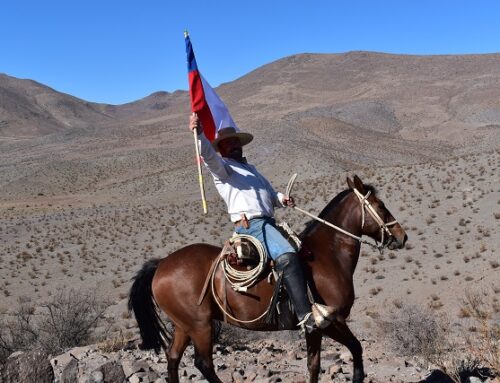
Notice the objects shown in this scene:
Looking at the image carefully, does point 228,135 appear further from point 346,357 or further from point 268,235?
point 346,357

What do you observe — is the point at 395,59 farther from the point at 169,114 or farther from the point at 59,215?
the point at 59,215

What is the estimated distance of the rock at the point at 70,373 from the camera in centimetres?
686

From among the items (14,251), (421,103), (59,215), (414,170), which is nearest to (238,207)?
(14,251)

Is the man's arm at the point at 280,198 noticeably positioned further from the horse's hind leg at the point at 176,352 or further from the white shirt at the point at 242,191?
the horse's hind leg at the point at 176,352

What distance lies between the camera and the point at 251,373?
23.1ft

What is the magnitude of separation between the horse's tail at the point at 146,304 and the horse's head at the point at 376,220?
7.85 feet

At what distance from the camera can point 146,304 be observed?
20.6ft

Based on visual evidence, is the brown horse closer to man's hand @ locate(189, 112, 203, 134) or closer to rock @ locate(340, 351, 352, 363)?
man's hand @ locate(189, 112, 203, 134)

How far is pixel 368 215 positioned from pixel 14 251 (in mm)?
23797

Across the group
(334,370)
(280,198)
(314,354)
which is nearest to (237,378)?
(334,370)

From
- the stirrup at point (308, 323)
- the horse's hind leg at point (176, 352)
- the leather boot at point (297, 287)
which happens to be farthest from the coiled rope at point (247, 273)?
the horse's hind leg at point (176, 352)

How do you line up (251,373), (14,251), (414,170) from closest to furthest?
(251,373) < (14,251) < (414,170)

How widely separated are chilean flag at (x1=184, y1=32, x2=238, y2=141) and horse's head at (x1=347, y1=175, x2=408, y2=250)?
1.68 meters

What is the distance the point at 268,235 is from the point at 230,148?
1.04 meters
